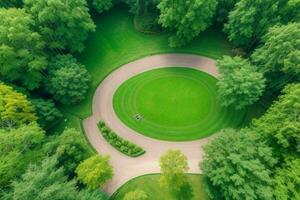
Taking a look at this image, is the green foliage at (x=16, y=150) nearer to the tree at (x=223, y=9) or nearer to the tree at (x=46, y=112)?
the tree at (x=46, y=112)

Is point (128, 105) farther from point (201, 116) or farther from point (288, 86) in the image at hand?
point (288, 86)

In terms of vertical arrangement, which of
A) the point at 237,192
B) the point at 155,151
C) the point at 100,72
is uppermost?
the point at 100,72

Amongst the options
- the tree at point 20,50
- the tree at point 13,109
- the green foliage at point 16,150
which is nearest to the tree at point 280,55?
the green foliage at point 16,150

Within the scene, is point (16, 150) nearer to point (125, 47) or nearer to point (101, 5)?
point (125, 47)

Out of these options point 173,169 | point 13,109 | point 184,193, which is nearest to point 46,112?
point 13,109

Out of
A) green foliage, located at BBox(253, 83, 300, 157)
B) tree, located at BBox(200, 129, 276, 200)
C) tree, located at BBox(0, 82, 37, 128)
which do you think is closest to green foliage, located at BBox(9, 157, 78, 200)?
tree, located at BBox(0, 82, 37, 128)

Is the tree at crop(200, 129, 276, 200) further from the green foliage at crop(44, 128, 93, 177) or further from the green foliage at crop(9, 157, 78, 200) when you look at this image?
the green foliage at crop(9, 157, 78, 200)

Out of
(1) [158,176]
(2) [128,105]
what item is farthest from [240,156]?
(2) [128,105]
